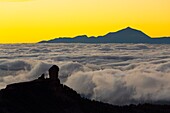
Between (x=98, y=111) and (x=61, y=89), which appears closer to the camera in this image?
(x=61, y=89)

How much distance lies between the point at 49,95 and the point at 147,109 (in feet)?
137

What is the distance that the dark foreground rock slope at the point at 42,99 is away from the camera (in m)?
77.8

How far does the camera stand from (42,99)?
84.6 metres

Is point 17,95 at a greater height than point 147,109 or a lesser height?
greater

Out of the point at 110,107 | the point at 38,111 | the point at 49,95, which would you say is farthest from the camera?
the point at 110,107

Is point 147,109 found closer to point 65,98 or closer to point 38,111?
point 65,98

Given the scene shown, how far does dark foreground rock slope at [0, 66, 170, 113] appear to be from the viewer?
3061 inches

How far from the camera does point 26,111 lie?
7725cm

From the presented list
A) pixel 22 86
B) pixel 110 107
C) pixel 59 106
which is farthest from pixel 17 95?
pixel 110 107

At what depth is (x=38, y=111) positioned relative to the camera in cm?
7975

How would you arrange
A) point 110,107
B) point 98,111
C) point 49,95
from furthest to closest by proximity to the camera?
1. point 110,107
2. point 98,111
3. point 49,95

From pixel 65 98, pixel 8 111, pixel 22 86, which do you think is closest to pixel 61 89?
pixel 65 98

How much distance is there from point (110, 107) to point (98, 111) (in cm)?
945

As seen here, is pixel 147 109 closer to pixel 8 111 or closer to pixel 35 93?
pixel 35 93
